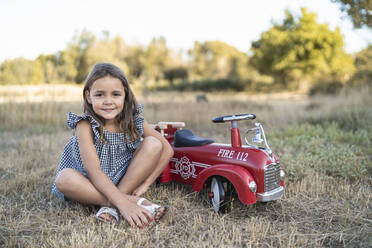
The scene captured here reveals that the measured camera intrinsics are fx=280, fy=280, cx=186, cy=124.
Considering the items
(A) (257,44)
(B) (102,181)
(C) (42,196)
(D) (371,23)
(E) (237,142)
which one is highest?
(A) (257,44)

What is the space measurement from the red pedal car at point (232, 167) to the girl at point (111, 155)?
8.5 inches

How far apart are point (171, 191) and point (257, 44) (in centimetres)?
2859

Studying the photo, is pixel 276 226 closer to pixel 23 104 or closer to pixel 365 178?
pixel 365 178

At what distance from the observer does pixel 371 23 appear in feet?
14.5

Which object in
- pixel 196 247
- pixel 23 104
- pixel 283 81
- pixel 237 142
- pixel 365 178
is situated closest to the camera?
pixel 196 247

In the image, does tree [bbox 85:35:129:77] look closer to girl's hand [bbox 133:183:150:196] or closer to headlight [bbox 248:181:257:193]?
girl's hand [bbox 133:183:150:196]

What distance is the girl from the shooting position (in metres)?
2.26

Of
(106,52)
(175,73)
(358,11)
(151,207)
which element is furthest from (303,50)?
(151,207)

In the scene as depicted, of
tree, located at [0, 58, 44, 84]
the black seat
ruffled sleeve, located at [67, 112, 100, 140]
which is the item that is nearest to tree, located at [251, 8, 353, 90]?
tree, located at [0, 58, 44, 84]

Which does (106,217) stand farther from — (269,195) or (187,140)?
(269,195)

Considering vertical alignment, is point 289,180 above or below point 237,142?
below

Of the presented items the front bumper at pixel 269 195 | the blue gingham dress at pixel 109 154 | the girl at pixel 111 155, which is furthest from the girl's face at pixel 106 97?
the front bumper at pixel 269 195

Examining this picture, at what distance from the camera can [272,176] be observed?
92.7 inches

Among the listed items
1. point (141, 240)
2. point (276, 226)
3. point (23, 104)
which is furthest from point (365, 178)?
point (23, 104)
